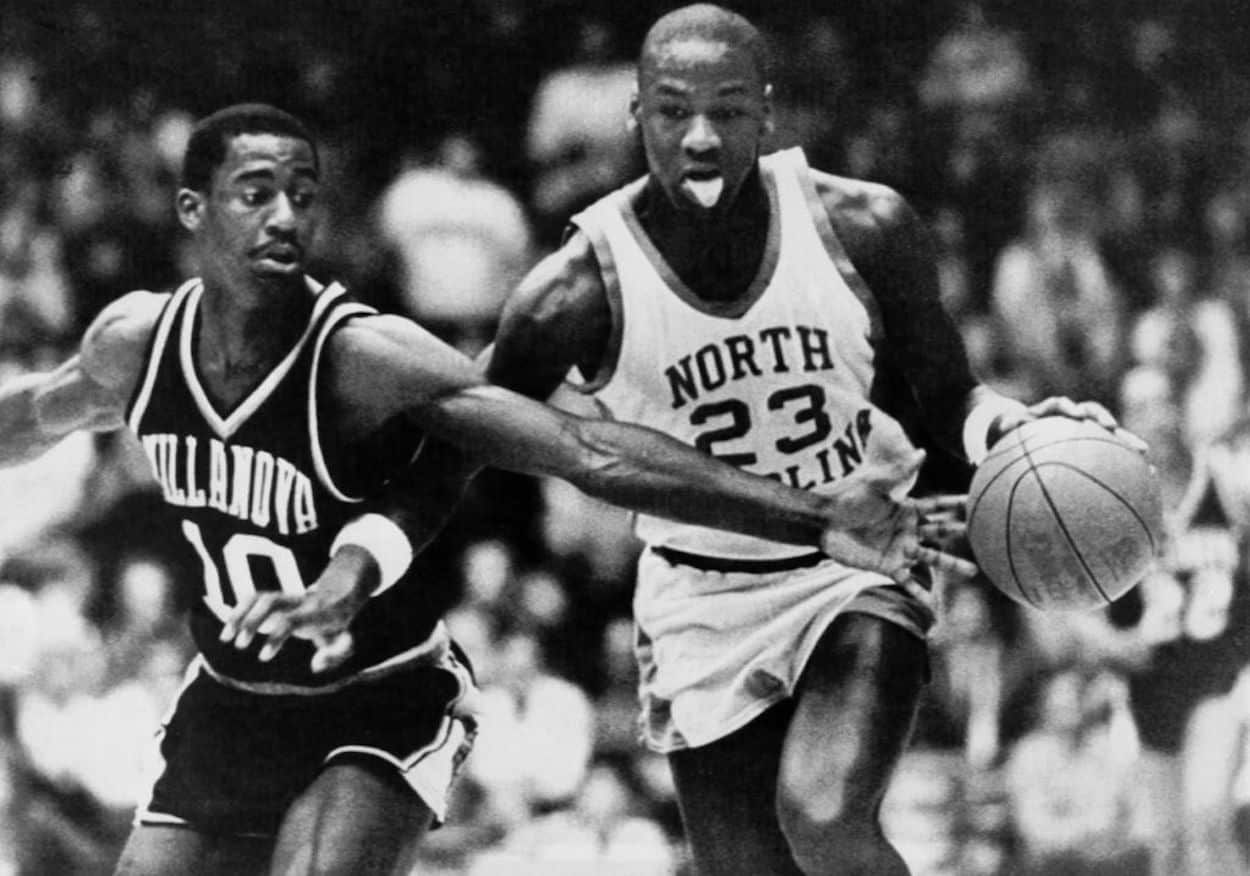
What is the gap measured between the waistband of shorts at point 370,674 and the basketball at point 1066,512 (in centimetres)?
104

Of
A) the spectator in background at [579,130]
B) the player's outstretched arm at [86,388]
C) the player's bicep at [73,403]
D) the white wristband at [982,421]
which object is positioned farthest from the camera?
the spectator in background at [579,130]

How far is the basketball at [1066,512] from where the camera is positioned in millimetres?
3410

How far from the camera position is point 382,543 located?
3.52 metres

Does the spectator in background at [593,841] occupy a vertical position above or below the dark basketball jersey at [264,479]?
below

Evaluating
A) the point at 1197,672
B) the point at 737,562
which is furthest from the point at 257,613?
the point at 1197,672

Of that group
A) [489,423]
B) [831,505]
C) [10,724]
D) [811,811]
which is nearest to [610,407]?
[489,423]

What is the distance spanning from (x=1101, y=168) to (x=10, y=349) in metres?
2.74

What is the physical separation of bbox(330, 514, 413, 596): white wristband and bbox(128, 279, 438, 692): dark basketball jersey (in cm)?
9

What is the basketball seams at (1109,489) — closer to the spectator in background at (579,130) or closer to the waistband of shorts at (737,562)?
the waistband of shorts at (737,562)

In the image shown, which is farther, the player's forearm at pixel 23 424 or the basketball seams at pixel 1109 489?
the player's forearm at pixel 23 424

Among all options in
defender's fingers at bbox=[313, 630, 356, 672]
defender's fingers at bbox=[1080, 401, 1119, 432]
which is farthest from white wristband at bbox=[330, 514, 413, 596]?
defender's fingers at bbox=[1080, 401, 1119, 432]

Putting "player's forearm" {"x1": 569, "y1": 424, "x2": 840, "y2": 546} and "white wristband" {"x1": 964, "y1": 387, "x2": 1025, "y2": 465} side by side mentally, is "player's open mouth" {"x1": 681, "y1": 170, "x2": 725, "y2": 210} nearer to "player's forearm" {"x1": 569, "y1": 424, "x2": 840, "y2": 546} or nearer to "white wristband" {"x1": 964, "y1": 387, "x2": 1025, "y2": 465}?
"player's forearm" {"x1": 569, "y1": 424, "x2": 840, "y2": 546}

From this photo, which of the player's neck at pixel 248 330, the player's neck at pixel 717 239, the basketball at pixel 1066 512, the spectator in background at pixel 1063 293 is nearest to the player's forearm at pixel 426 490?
the player's neck at pixel 248 330

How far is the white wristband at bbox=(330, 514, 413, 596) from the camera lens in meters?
3.48
